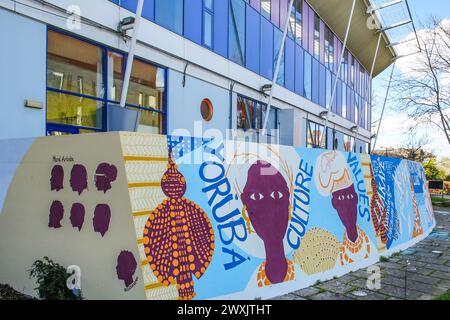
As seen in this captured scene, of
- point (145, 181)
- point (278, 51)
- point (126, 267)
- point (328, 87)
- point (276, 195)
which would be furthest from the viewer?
point (328, 87)

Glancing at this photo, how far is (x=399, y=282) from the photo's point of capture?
6.12 metres

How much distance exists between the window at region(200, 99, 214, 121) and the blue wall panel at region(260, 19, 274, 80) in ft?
12.6

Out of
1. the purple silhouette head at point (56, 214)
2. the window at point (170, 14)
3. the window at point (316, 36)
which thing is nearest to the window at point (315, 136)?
the window at point (316, 36)

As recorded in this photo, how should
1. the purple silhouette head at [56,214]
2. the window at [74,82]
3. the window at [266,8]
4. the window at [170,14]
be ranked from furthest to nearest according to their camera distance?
the window at [266,8] < the window at [170,14] < the window at [74,82] < the purple silhouette head at [56,214]

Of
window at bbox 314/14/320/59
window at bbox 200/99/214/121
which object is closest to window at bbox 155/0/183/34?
window at bbox 200/99/214/121

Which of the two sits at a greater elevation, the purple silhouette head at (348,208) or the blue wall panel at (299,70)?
the blue wall panel at (299,70)

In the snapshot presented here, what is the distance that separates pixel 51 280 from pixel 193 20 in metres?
8.73

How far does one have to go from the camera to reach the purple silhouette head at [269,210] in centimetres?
532

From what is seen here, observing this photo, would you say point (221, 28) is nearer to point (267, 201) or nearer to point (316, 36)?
point (267, 201)

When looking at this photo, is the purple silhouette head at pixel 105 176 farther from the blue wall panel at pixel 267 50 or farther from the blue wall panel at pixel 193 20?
the blue wall panel at pixel 267 50

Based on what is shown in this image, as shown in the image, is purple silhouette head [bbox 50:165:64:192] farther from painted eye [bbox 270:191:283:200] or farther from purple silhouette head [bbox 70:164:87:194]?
painted eye [bbox 270:191:283:200]

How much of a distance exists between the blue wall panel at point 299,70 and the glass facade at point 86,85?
9572 millimetres

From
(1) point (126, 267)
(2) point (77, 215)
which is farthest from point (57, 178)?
(1) point (126, 267)
